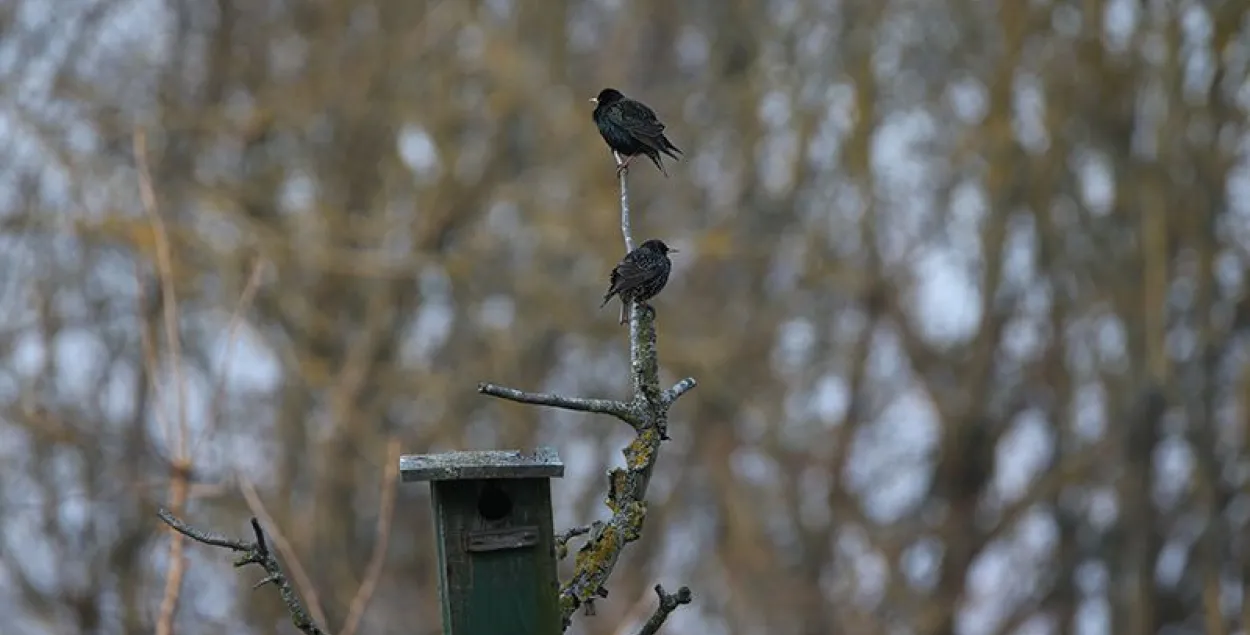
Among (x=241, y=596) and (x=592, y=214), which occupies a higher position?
(x=592, y=214)

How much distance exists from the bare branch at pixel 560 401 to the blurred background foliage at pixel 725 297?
11.3 meters

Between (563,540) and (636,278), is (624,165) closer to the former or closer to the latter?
(636,278)

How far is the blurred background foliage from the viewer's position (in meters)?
15.9

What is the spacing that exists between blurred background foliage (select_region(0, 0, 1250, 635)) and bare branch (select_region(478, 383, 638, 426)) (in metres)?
11.3

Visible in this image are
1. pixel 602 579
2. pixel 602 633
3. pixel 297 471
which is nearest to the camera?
pixel 602 579

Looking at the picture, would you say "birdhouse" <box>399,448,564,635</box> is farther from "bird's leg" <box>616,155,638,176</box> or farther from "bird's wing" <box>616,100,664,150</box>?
"bird's wing" <box>616,100,664,150</box>

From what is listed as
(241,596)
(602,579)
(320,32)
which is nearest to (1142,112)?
(320,32)

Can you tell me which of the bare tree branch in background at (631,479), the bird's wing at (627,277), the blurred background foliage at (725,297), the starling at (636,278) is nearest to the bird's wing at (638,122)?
the starling at (636,278)

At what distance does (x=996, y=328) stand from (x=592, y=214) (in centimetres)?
360

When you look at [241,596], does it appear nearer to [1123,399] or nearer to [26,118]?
[26,118]

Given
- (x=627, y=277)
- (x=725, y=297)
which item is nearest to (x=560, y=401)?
(x=627, y=277)

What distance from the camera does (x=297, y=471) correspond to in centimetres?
1702

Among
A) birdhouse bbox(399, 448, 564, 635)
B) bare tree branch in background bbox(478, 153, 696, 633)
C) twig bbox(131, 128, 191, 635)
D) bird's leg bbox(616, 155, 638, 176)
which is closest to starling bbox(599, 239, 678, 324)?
bird's leg bbox(616, 155, 638, 176)

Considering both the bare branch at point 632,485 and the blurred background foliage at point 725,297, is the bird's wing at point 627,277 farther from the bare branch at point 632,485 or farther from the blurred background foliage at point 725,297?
the blurred background foliage at point 725,297
